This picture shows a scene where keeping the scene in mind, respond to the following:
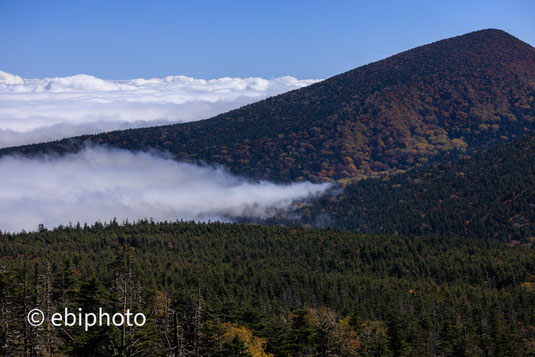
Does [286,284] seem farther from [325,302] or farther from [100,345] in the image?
[100,345]

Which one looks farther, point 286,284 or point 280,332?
point 286,284

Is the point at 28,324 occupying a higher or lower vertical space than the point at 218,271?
higher

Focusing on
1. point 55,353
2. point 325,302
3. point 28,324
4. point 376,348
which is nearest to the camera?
point 28,324

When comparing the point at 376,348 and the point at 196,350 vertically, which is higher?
the point at 196,350

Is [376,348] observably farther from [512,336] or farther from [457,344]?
[512,336]

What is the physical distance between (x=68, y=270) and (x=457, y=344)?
70.9m

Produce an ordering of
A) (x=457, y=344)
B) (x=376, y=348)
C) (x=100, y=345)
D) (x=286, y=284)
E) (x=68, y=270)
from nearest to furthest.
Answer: (x=100, y=345), (x=68, y=270), (x=376, y=348), (x=457, y=344), (x=286, y=284)

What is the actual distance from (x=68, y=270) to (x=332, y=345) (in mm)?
36506

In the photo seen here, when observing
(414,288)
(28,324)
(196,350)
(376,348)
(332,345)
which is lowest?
(414,288)

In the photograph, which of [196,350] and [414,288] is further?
[414,288]

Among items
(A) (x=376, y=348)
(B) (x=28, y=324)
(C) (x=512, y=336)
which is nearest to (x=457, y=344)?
(C) (x=512, y=336)

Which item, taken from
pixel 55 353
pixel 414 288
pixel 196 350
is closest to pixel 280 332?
pixel 196 350

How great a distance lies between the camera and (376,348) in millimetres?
81062

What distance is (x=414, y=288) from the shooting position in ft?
577
